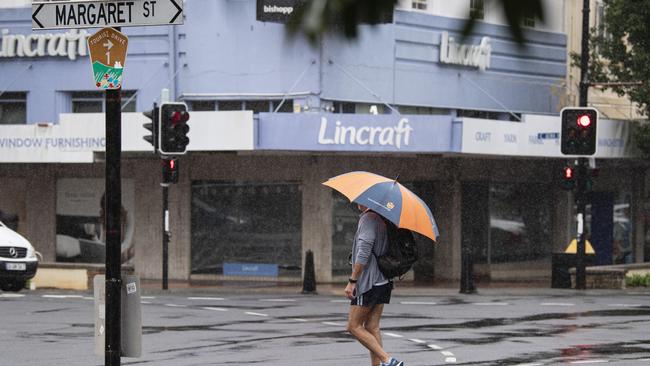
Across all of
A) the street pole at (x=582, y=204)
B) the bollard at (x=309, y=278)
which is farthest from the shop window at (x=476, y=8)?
the street pole at (x=582, y=204)

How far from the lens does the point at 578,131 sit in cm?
2627

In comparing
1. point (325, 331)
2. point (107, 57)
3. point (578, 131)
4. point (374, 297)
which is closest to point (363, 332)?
point (374, 297)

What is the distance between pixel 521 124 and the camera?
29969 mm

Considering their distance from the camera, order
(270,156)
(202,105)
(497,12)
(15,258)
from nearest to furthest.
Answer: (497,12) → (15,258) → (202,105) → (270,156)

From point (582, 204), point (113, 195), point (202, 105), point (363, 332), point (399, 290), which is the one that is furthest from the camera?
point (202, 105)

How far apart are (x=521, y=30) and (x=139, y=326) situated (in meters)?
7.12

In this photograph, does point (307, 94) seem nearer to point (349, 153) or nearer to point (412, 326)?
point (349, 153)

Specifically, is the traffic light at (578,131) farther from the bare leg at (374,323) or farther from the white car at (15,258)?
the bare leg at (374,323)

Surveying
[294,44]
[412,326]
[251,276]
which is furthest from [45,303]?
[294,44]

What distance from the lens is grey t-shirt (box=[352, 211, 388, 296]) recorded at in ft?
36.7

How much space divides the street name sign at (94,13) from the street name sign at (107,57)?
0.61 feet

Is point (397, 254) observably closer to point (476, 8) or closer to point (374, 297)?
point (374, 297)

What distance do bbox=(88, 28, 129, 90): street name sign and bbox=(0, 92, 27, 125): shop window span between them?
23598 millimetres

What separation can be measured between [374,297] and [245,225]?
788 inches
